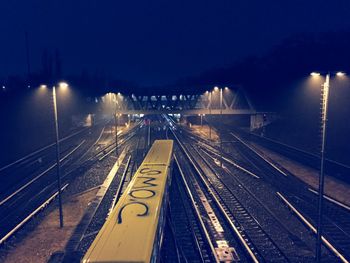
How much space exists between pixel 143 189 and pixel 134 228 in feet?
13.9

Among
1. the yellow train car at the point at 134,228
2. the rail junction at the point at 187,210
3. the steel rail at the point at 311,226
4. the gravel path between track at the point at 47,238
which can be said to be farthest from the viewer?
the gravel path between track at the point at 47,238

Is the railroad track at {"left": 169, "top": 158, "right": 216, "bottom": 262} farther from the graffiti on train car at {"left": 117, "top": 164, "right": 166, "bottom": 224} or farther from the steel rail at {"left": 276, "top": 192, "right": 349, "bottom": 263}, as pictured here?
the steel rail at {"left": 276, "top": 192, "right": 349, "bottom": 263}

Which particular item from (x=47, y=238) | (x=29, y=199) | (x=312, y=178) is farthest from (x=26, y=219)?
(x=312, y=178)

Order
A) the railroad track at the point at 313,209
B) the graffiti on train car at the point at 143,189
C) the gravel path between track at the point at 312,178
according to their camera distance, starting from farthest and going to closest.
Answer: the gravel path between track at the point at 312,178, the railroad track at the point at 313,209, the graffiti on train car at the point at 143,189

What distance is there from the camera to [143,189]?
47.6ft

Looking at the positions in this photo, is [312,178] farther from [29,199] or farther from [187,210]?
[29,199]

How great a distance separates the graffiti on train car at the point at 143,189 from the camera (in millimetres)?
12120

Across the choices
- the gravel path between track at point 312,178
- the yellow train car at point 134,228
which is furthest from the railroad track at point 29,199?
the gravel path between track at point 312,178

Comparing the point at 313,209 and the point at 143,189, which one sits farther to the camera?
the point at 313,209

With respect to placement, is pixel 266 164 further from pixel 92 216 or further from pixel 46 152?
pixel 46 152

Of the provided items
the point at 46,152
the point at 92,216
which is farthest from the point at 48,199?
the point at 46,152

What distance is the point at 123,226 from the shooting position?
34.4 feet

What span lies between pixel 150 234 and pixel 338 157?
28.2 m

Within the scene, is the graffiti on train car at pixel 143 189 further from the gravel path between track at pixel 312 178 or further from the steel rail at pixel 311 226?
the gravel path between track at pixel 312 178
